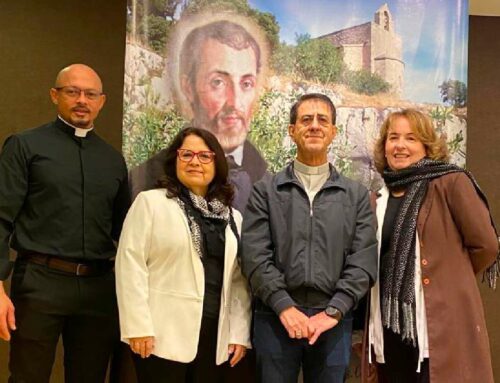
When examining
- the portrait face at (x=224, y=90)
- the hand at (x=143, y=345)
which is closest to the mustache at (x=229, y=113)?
the portrait face at (x=224, y=90)

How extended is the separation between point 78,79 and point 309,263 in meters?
1.24

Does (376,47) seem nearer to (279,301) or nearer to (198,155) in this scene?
(198,155)

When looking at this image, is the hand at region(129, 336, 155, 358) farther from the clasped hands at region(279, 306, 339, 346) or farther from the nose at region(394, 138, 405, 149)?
the nose at region(394, 138, 405, 149)

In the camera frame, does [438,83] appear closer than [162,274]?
No

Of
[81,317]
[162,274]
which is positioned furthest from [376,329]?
[81,317]

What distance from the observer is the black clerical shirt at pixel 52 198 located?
231cm

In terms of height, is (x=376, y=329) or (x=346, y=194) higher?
(x=346, y=194)

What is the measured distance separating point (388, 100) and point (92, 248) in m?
1.73

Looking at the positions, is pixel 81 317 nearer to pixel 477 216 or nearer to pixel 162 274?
pixel 162 274

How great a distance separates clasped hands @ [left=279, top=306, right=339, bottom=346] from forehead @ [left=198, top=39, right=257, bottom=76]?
4.68ft

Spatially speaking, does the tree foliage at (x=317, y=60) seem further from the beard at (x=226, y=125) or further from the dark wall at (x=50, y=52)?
the dark wall at (x=50, y=52)

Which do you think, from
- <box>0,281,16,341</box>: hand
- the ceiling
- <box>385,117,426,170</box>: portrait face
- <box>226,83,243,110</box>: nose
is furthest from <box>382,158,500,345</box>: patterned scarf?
the ceiling

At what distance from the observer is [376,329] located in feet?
7.57

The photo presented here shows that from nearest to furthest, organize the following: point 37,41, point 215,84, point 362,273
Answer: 1. point 362,273
2. point 215,84
3. point 37,41
